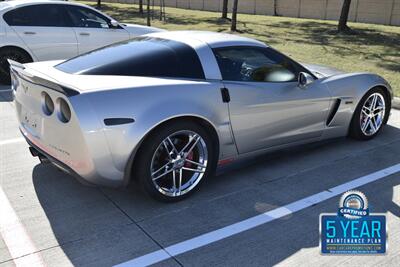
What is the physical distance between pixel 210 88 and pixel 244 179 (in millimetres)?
1029

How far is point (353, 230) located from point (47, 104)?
2659 millimetres

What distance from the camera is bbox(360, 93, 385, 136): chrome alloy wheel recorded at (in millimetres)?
5234

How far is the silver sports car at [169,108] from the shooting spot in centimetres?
336

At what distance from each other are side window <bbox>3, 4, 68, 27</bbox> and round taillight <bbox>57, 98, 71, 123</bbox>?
17.3 feet

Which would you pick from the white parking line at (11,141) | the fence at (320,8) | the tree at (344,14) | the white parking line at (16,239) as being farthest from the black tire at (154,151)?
the fence at (320,8)

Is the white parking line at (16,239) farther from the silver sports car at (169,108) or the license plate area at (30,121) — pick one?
the license plate area at (30,121)

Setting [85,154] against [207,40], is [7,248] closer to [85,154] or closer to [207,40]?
[85,154]

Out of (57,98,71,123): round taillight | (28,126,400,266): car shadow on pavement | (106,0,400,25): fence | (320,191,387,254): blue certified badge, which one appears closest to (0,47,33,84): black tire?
(28,126,400,266): car shadow on pavement

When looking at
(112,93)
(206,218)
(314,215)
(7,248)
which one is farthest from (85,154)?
(314,215)

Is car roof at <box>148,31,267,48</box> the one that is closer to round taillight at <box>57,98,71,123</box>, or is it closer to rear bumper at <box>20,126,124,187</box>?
round taillight at <box>57,98,71,123</box>

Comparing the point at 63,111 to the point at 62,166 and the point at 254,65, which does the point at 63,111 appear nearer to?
the point at 62,166

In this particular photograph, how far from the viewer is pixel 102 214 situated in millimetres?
3637

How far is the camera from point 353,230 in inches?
132

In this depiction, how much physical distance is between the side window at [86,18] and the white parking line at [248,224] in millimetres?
6188
